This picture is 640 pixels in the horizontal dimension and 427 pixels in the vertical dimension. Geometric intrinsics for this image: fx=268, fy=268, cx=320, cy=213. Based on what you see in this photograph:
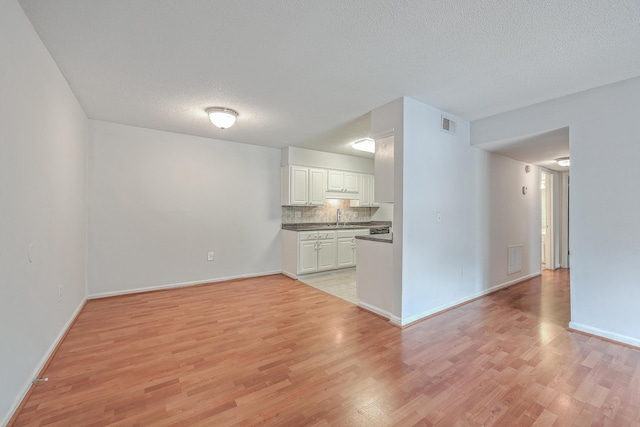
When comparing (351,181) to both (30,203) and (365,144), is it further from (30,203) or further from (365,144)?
(30,203)

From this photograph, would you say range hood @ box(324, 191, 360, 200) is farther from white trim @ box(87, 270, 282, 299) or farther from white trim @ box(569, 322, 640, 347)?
white trim @ box(569, 322, 640, 347)

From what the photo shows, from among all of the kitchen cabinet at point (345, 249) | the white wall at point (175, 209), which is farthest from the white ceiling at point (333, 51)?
the kitchen cabinet at point (345, 249)

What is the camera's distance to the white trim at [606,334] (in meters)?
2.42

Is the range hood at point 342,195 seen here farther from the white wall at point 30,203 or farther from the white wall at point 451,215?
the white wall at point 30,203

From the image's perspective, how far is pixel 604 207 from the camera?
8.50 feet

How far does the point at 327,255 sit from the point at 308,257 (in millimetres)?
437

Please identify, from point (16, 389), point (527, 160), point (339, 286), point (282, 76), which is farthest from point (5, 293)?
point (527, 160)

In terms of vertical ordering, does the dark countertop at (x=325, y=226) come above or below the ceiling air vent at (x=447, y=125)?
below

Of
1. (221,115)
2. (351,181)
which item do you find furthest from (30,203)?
(351,181)

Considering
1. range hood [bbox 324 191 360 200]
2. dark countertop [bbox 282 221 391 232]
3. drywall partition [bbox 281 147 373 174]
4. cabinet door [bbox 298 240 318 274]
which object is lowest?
cabinet door [bbox 298 240 318 274]

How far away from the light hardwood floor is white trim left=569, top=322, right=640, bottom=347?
0.35 feet

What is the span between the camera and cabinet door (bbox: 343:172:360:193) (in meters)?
5.86

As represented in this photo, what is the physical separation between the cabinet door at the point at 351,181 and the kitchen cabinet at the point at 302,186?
58 centimetres

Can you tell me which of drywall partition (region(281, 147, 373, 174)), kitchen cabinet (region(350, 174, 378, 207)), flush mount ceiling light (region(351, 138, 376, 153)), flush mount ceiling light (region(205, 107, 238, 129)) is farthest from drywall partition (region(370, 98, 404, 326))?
kitchen cabinet (region(350, 174, 378, 207))
